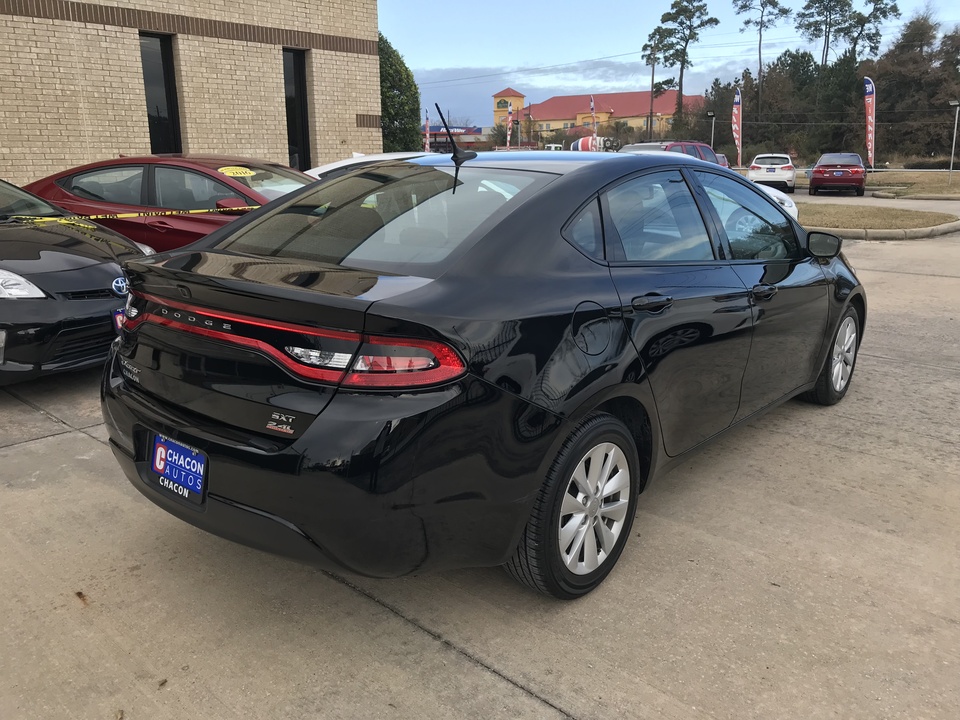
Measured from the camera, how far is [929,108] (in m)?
53.1

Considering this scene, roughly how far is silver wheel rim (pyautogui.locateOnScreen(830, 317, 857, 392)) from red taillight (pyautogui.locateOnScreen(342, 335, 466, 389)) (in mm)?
3251

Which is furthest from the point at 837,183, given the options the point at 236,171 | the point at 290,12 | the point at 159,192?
the point at 159,192

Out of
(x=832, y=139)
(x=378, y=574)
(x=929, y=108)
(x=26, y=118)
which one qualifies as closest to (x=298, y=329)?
(x=378, y=574)

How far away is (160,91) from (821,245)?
486 inches

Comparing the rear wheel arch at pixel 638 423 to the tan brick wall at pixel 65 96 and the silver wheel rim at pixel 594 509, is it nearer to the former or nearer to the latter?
the silver wheel rim at pixel 594 509

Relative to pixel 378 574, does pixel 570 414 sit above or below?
above

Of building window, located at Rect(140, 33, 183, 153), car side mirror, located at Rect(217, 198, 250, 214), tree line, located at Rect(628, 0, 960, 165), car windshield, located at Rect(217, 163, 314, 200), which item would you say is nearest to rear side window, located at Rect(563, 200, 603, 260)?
car side mirror, located at Rect(217, 198, 250, 214)

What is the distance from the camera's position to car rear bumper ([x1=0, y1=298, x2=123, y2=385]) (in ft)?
14.7

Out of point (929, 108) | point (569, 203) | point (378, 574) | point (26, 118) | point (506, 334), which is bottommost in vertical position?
point (378, 574)

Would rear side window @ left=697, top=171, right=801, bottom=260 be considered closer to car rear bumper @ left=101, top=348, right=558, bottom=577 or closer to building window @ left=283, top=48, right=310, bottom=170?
car rear bumper @ left=101, top=348, right=558, bottom=577

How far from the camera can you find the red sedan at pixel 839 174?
25309mm

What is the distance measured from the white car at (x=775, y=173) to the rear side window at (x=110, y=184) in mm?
23434

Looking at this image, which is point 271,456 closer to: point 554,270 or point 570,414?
point 570,414

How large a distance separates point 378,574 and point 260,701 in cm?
49
